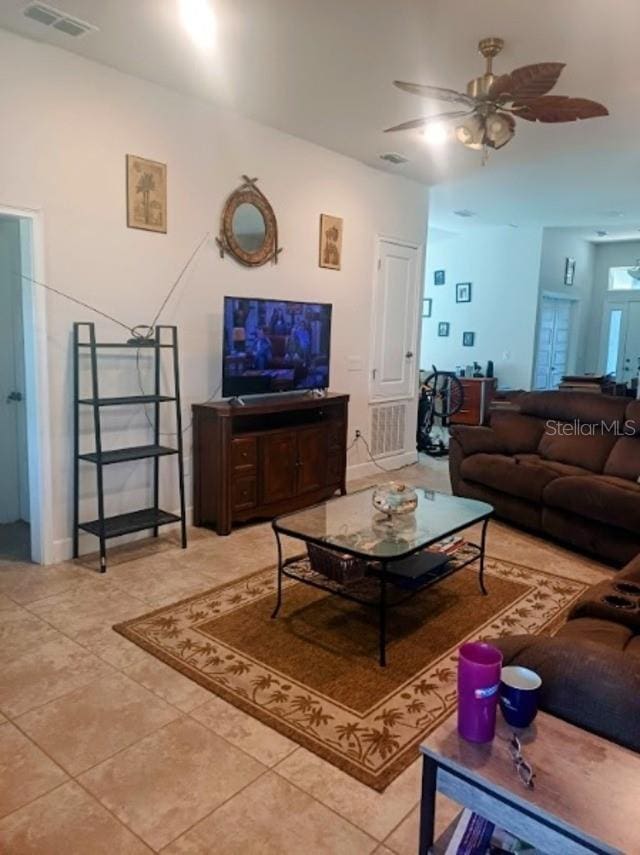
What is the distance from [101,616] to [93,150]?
8.65ft

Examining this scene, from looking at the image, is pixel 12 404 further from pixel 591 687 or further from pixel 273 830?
pixel 591 687

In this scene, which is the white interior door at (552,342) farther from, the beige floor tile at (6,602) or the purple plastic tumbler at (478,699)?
the purple plastic tumbler at (478,699)

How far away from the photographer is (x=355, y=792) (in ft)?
6.26

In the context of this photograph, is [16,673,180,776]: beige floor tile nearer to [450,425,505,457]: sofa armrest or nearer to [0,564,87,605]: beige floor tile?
[0,564,87,605]: beige floor tile

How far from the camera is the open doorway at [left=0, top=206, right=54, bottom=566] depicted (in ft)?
11.3

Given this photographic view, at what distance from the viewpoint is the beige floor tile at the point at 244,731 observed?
6.83 ft

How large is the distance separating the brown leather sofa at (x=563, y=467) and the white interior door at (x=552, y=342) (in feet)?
15.5

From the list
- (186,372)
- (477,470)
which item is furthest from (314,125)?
(477,470)

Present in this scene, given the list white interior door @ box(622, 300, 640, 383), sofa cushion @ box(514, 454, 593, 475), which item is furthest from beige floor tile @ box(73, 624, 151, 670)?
white interior door @ box(622, 300, 640, 383)

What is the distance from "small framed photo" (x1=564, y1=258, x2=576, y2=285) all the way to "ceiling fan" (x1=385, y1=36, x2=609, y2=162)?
6.88 m

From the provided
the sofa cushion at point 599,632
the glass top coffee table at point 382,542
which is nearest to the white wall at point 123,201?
the glass top coffee table at point 382,542

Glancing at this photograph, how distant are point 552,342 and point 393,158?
17.7 feet

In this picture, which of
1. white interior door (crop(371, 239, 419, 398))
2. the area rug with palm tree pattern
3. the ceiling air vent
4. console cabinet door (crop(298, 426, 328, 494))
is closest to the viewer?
the area rug with palm tree pattern

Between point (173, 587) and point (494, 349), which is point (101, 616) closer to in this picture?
point (173, 587)
